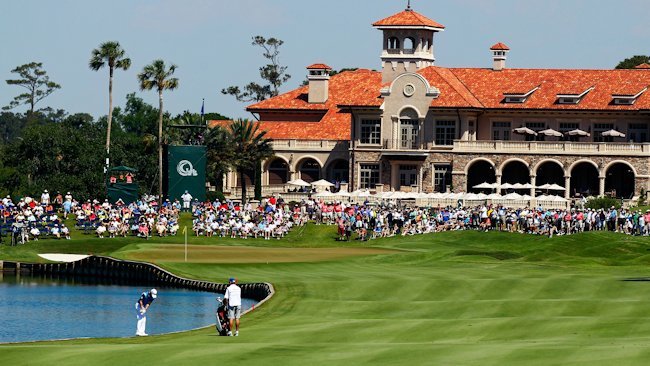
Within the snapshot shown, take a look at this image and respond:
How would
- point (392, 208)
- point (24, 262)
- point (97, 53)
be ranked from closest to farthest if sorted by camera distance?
point (24, 262) < point (392, 208) < point (97, 53)

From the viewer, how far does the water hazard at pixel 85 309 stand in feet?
165

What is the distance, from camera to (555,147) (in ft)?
339

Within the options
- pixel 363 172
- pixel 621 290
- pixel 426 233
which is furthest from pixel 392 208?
pixel 621 290

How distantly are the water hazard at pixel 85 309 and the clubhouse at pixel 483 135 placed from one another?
140 feet

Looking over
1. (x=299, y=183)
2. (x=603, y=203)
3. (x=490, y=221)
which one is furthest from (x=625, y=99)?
(x=490, y=221)

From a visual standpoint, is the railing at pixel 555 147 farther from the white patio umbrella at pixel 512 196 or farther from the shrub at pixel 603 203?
the shrub at pixel 603 203

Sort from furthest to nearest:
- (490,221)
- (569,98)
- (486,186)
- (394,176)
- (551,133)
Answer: (394,176) → (569,98) → (551,133) → (486,186) → (490,221)

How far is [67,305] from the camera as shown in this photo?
190ft

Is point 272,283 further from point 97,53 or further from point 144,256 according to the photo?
point 97,53

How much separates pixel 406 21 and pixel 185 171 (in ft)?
81.7

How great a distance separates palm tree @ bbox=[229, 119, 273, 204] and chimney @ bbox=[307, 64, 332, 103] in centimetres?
1065

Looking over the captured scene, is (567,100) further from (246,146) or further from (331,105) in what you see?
(246,146)

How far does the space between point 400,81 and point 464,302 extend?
59.0 metres

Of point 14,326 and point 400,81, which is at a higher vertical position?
point 400,81
